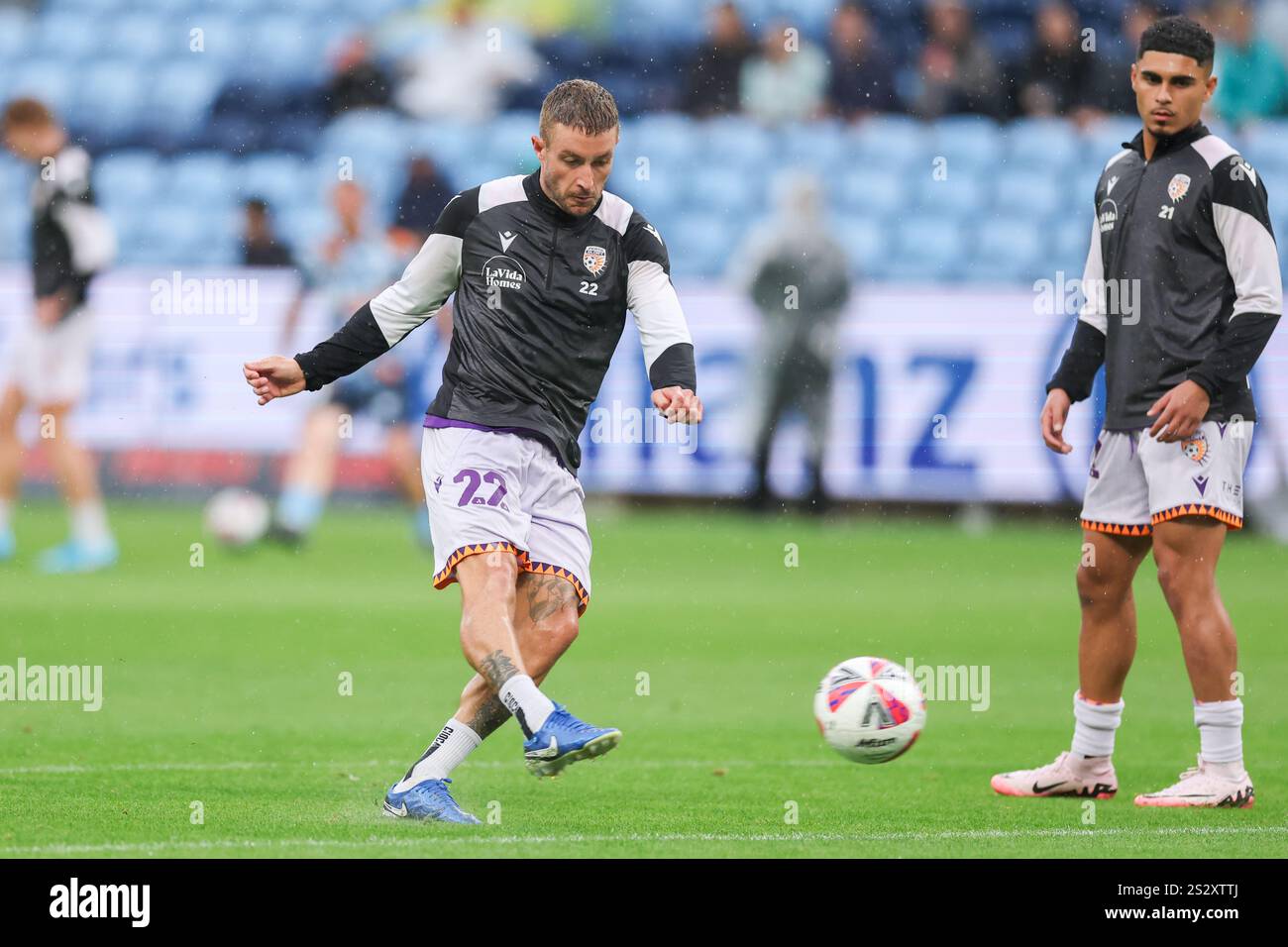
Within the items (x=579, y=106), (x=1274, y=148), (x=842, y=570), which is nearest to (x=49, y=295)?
(x=842, y=570)

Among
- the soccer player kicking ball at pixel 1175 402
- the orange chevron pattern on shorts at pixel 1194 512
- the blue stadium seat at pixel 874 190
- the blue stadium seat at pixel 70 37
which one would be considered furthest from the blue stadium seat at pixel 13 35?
the orange chevron pattern on shorts at pixel 1194 512

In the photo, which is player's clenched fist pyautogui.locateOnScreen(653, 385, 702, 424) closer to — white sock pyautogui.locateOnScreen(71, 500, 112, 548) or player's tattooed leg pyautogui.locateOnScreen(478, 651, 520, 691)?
player's tattooed leg pyautogui.locateOnScreen(478, 651, 520, 691)

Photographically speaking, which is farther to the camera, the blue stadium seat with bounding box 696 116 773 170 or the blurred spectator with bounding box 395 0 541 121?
the blurred spectator with bounding box 395 0 541 121

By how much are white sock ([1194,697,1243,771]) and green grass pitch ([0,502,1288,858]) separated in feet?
0.73

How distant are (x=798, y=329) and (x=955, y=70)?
3906 millimetres

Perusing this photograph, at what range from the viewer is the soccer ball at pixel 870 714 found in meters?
6.02

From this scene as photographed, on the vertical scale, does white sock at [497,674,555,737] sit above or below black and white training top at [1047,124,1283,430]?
below

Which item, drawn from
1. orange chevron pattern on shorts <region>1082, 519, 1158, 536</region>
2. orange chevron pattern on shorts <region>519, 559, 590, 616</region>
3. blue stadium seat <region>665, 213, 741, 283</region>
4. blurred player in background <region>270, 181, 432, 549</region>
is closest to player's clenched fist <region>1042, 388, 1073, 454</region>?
orange chevron pattern on shorts <region>1082, 519, 1158, 536</region>

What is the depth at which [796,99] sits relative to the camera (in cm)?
1842

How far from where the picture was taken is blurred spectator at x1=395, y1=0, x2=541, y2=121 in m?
18.8

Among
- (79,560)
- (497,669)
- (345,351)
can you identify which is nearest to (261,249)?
(79,560)

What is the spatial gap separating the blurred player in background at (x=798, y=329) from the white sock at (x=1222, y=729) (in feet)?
32.4

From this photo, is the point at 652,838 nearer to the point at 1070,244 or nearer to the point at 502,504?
the point at 502,504

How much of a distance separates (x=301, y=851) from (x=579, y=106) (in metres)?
2.30
